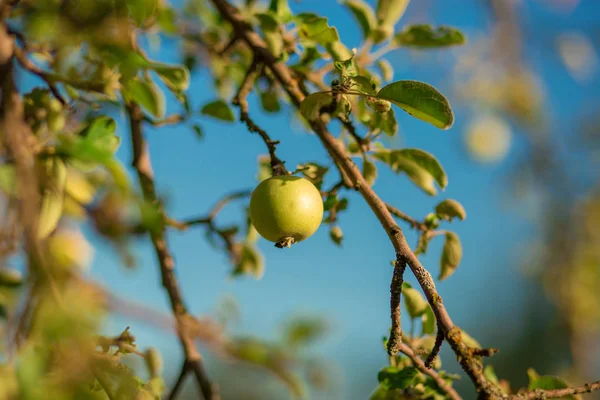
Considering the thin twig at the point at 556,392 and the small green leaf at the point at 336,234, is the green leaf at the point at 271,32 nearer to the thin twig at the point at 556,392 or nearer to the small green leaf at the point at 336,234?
the small green leaf at the point at 336,234

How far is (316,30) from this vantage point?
104cm

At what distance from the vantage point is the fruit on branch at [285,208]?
2.69 feet

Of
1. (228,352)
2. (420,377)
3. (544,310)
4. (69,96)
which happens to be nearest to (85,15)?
(69,96)

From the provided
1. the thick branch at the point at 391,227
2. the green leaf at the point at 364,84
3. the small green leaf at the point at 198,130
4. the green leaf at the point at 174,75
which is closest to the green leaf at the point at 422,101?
the green leaf at the point at 364,84

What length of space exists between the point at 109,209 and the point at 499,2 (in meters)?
3.47

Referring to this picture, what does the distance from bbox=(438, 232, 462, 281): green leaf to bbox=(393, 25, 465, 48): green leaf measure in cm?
40

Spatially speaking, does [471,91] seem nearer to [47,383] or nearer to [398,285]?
[398,285]

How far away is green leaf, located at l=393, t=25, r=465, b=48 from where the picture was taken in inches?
44.4

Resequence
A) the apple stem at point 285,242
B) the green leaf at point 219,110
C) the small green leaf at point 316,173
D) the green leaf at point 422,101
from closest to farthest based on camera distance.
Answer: the green leaf at point 422,101, the apple stem at point 285,242, the small green leaf at point 316,173, the green leaf at point 219,110

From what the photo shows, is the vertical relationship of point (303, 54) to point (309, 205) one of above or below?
above

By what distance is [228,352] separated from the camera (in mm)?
1217

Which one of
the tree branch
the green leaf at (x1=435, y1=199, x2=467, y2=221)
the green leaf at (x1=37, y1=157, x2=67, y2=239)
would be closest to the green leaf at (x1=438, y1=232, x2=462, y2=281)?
the green leaf at (x1=435, y1=199, x2=467, y2=221)

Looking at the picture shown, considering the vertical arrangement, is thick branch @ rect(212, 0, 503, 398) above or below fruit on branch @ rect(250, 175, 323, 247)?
above

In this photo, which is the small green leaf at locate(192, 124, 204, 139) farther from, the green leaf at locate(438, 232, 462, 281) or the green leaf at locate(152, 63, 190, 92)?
the green leaf at locate(438, 232, 462, 281)
